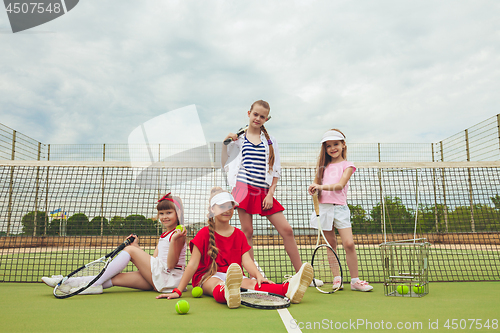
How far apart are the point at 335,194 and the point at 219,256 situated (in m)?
1.39

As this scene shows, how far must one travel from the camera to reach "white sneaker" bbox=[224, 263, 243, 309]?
2473mm

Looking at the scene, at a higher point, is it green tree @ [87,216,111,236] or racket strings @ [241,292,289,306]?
green tree @ [87,216,111,236]

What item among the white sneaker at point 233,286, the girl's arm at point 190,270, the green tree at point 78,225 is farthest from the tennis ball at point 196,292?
the green tree at point 78,225

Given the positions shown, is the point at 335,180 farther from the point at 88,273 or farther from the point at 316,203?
the point at 88,273

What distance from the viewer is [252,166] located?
3.54 metres

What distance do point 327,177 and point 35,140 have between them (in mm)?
9768

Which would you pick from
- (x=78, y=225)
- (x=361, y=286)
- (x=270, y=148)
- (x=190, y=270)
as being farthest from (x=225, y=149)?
(x=78, y=225)

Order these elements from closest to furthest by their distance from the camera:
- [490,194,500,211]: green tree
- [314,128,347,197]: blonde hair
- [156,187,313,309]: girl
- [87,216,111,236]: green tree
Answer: [156,187,313,309]: girl, [314,128,347,197]: blonde hair, [87,216,111,236]: green tree, [490,194,500,211]: green tree

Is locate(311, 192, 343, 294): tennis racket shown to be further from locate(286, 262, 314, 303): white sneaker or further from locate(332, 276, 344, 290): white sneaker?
locate(286, 262, 314, 303): white sneaker

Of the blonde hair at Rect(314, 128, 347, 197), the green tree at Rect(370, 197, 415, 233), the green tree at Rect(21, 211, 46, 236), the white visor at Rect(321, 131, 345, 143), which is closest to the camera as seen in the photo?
the white visor at Rect(321, 131, 345, 143)

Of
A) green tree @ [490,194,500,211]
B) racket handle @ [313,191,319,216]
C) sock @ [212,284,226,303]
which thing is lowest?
sock @ [212,284,226,303]

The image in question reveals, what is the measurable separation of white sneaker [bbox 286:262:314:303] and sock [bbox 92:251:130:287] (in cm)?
162

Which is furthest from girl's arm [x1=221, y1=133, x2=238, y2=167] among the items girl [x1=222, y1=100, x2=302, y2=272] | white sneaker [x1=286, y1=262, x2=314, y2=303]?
white sneaker [x1=286, y1=262, x2=314, y2=303]

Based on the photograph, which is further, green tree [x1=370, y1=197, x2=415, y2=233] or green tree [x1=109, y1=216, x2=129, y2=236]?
green tree [x1=370, y1=197, x2=415, y2=233]
